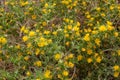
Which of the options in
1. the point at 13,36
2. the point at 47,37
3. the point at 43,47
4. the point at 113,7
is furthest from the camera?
the point at 13,36

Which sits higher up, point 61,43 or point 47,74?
point 61,43

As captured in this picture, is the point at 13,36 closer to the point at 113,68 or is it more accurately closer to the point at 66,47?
the point at 66,47

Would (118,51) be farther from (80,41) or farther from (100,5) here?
(100,5)

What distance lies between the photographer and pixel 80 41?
2777 mm

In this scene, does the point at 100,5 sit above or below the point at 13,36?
above

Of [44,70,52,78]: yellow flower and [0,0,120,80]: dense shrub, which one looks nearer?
[44,70,52,78]: yellow flower

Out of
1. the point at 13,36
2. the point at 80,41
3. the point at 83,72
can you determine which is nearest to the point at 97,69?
the point at 83,72

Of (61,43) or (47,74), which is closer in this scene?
(47,74)

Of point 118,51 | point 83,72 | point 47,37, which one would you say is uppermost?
point 47,37

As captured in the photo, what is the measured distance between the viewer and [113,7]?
10.5 feet

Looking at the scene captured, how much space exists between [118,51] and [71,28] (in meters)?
0.51

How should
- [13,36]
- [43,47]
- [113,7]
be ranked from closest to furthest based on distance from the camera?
[43,47] → [113,7] → [13,36]

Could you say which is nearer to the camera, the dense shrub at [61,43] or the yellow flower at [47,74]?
the yellow flower at [47,74]

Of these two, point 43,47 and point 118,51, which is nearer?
point 43,47
